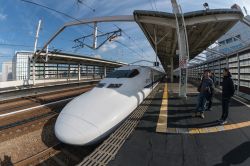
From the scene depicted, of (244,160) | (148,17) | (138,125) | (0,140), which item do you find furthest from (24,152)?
(148,17)

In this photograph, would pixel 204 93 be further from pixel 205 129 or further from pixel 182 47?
pixel 182 47

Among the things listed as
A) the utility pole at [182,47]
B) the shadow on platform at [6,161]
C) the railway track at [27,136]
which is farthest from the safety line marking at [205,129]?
the utility pole at [182,47]

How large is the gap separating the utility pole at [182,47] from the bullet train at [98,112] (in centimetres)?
460

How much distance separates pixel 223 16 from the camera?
15055mm

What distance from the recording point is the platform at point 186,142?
14.6 feet

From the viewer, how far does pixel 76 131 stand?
5.30 m

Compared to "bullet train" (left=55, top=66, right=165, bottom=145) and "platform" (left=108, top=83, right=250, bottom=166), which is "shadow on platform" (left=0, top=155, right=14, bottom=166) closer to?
"bullet train" (left=55, top=66, right=165, bottom=145)

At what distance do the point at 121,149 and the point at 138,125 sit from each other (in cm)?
185

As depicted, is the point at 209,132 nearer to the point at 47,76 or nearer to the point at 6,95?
the point at 6,95

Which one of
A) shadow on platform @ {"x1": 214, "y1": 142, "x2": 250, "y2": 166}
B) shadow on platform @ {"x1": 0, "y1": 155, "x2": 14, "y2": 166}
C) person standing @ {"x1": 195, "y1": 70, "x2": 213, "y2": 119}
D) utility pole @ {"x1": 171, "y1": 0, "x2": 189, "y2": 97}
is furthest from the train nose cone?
utility pole @ {"x1": 171, "y1": 0, "x2": 189, "y2": 97}

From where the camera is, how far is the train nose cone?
17.1ft

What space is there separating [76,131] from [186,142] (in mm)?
2992

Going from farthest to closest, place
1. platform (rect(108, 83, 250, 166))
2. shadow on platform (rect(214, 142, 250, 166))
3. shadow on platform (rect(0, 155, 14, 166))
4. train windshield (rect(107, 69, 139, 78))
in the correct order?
1. train windshield (rect(107, 69, 139, 78))
2. shadow on platform (rect(0, 155, 14, 166))
3. platform (rect(108, 83, 250, 166))
4. shadow on platform (rect(214, 142, 250, 166))

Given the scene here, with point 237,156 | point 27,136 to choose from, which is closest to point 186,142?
point 237,156
